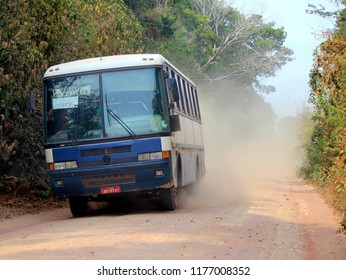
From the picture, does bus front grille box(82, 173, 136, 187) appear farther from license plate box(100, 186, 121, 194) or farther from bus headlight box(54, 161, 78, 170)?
bus headlight box(54, 161, 78, 170)

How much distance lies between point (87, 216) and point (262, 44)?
42.8m

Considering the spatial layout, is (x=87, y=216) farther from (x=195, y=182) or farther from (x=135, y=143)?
(x=195, y=182)

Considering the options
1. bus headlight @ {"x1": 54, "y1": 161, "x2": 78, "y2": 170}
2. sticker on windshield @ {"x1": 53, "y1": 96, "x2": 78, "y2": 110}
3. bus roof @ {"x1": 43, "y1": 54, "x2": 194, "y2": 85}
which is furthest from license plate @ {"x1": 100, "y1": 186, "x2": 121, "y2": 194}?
bus roof @ {"x1": 43, "y1": 54, "x2": 194, "y2": 85}

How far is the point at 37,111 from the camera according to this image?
2036cm

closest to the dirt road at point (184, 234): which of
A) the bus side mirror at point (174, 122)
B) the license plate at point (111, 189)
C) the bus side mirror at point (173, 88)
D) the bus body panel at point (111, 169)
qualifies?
the license plate at point (111, 189)

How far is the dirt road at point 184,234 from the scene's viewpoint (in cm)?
969

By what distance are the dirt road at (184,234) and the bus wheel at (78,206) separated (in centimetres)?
36

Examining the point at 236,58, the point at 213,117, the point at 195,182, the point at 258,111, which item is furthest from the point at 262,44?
the point at 195,182

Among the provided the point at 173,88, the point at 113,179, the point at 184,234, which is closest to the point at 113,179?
the point at 113,179

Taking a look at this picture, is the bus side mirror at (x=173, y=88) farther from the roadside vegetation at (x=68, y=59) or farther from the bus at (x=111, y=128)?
the roadside vegetation at (x=68, y=59)

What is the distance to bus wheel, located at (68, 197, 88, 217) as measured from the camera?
53.8ft

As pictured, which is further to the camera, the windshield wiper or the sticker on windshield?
the sticker on windshield

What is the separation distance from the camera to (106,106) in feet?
50.8

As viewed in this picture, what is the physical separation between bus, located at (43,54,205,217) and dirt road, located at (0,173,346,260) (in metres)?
0.80
